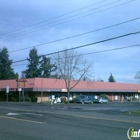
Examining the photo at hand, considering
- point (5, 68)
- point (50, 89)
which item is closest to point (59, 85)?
point (50, 89)

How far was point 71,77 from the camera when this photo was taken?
5991 cm

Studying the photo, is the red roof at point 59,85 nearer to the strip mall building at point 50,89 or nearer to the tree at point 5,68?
the strip mall building at point 50,89

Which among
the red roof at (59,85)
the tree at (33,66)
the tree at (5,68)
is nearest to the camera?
the red roof at (59,85)

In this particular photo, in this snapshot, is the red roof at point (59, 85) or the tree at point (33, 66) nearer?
the red roof at point (59, 85)

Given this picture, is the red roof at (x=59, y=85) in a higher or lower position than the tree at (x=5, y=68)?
lower

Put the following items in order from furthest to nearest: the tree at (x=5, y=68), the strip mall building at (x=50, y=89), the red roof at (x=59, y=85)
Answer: the tree at (x=5, y=68)
the red roof at (x=59, y=85)
the strip mall building at (x=50, y=89)

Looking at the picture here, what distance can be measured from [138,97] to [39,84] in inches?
1644

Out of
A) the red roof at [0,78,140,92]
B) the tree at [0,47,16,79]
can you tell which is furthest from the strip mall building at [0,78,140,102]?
the tree at [0,47,16,79]

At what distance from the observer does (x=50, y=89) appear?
5744cm

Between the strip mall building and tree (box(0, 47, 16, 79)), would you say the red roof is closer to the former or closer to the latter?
the strip mall building

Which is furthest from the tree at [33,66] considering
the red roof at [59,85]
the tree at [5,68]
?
the red roof at [59,85]

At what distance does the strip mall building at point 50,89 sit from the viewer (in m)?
56.9

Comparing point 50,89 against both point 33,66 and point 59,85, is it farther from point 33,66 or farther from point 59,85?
point 33,66

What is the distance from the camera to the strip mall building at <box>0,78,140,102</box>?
56.9 m
